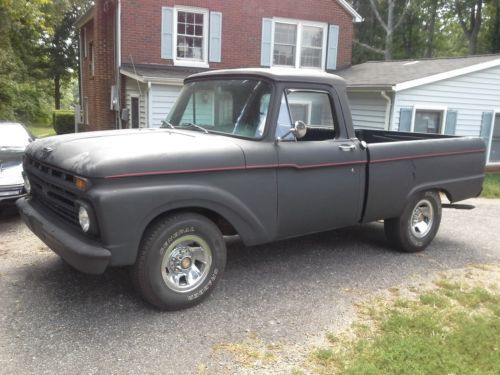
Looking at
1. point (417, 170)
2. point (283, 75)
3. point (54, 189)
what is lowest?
point (54, 189)

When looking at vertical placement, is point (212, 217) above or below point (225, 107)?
below

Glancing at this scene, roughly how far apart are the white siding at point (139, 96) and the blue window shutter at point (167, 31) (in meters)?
1.29

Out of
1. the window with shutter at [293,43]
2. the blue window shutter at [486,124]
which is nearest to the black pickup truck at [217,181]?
the blue window shutter at [486,124]

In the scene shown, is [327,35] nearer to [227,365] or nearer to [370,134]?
[370,134]

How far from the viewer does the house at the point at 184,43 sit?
555 inches

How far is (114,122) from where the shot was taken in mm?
16109

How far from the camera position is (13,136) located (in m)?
7.97

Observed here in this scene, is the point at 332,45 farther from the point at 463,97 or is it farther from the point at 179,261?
the point at 179,261

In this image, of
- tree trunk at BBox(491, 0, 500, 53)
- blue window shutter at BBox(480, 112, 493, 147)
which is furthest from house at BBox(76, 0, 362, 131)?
tree trunk at BBox(491, 0, 500, 53)

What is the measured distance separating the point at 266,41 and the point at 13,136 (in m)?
9.95

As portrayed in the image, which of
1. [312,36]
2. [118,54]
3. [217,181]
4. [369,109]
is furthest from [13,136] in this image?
[312,36]

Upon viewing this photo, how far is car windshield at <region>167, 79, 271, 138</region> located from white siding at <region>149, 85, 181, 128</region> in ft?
27.0

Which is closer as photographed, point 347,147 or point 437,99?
point 347,147

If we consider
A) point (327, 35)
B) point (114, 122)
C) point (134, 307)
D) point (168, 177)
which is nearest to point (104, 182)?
point (168, 177)
